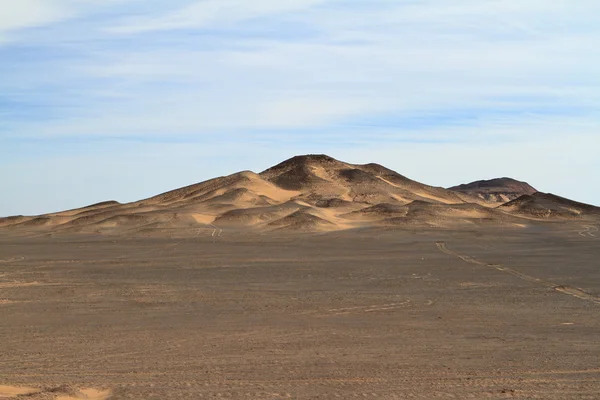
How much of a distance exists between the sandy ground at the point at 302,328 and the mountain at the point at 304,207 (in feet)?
100

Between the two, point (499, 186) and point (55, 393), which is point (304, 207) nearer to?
point (55, 393)

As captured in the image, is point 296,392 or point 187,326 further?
point 187,326

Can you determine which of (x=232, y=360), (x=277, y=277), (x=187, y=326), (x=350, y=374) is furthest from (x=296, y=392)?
(x=277, y=277)

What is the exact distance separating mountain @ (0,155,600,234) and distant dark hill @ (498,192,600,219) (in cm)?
9

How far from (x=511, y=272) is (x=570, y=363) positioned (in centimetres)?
1594

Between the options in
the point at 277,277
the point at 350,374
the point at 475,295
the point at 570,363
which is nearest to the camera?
the point at 350,374

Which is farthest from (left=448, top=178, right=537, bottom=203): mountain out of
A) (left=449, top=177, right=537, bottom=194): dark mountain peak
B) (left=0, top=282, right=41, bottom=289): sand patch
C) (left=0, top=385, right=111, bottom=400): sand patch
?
(left=0, top=385, right=111, bottom=400): sand patch

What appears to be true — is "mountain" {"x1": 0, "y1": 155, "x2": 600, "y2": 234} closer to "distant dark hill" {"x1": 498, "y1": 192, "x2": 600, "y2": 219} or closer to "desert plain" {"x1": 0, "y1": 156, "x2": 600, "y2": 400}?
"distant dark hill" {"x1": 498, "y1": 192, "x2": 600, "y2": 219}

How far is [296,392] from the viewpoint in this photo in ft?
36.3

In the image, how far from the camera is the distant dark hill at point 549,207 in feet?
259

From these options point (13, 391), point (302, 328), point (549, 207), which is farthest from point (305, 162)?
point (13, 391)

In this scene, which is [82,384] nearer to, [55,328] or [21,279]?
[55,328]

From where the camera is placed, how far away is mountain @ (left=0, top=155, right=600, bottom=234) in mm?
65312

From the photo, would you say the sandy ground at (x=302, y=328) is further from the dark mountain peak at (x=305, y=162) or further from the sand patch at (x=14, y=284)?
the dark mountain peak at (x=305, y=162)
